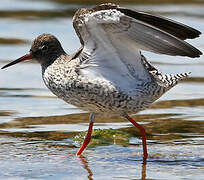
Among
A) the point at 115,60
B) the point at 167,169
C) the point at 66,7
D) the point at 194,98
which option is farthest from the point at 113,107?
the point at 66,7

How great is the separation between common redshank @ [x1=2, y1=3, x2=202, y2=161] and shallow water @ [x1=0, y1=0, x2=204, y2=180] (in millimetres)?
369

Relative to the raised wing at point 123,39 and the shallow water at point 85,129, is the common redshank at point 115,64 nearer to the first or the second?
the raised wing at point 123,39

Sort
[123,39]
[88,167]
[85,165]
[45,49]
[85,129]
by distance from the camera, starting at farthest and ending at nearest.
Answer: [85,129] < [45,49] < [123,39] < [85,165] < [88,167]

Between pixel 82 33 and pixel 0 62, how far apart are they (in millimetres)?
5292

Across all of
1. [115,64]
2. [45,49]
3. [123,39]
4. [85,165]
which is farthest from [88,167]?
[45,49]

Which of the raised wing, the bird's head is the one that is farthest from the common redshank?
the bird's head

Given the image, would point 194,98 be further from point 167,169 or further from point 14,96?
point 167,169

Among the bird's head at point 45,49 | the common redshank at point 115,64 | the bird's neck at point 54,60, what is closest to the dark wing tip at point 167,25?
the common redshank at point 115,64

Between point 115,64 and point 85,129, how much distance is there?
162 cm

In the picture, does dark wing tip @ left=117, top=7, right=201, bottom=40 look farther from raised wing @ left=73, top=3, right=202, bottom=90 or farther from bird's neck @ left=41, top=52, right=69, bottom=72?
bird's neck @ left=41, top=52, right=69, bottom=72

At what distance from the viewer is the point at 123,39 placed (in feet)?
30.0

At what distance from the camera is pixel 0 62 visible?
1410cm

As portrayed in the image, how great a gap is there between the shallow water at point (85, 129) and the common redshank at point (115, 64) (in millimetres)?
369

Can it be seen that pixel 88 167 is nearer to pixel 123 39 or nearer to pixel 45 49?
pixel 123 39
